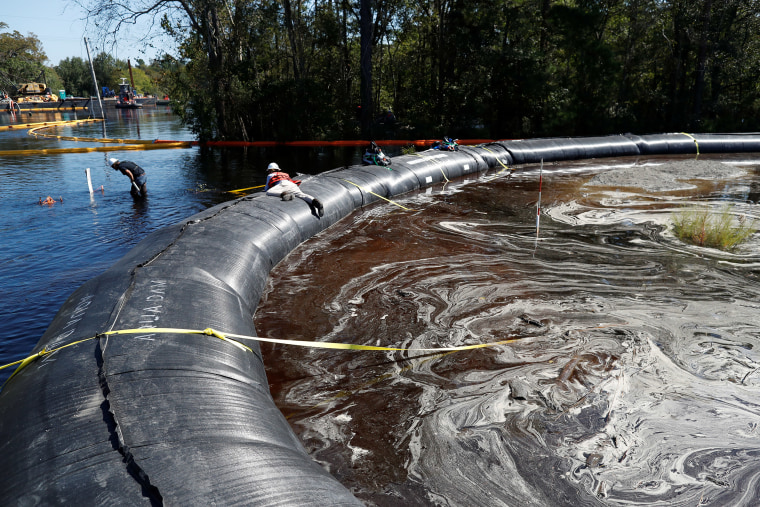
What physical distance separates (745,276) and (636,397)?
3.77 m

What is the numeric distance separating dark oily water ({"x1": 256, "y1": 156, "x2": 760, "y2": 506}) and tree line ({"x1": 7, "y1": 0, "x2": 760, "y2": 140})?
46.2ft

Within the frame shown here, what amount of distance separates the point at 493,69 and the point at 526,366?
747 inches

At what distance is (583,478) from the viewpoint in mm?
3369

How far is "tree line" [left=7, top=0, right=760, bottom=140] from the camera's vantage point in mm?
20031

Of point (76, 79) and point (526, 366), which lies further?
point (76, 79)

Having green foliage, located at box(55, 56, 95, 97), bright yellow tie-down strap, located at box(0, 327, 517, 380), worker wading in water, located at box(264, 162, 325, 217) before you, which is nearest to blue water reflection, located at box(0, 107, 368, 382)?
bright yellow tie-down strap, located at box(0, 327, 517, 380)

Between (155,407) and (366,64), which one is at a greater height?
(366,64)

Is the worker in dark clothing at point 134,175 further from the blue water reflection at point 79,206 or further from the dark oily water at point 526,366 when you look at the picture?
the dark oily water at point 526,366

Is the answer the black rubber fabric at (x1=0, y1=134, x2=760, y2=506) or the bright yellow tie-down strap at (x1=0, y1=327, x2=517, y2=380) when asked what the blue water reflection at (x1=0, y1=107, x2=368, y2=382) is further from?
the black rubber fabric at (x1=0, y1=134, x2=760, y2=506)

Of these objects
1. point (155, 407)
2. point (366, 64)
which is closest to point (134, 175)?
point (155, 407)

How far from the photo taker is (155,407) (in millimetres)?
2859

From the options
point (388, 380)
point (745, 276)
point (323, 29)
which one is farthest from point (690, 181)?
point (323, 29)

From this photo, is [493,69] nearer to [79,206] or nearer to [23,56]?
[79,206]

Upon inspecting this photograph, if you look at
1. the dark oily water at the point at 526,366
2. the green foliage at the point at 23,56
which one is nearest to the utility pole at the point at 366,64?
the dark oily water at the point at 526,366
